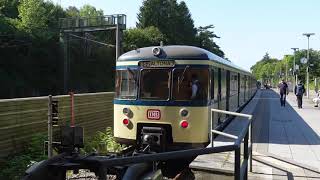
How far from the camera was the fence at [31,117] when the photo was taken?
37.4 ft

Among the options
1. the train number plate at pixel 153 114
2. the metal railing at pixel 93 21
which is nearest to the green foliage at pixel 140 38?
the metal railing at pixel 93 21

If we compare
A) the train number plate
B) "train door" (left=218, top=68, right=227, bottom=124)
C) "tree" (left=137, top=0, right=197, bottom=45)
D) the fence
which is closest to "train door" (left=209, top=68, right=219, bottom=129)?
"train door" (left=218, top=68, right=227, bottom=124)

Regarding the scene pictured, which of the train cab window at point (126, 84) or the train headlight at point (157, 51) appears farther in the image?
the train cab window at point (126, 84)

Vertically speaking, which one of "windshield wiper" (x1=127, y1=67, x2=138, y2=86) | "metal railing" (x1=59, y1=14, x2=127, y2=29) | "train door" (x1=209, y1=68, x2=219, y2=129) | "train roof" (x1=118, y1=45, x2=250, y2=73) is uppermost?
"metal railing" (x1=59, y1=14, x2=127, y2=29)

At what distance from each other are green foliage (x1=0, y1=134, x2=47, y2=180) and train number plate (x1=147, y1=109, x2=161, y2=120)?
2.48m

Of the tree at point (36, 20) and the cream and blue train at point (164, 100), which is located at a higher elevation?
the tree at point (36, 20)

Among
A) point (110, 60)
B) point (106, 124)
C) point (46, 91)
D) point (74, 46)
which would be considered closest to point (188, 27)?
point (110, 60)

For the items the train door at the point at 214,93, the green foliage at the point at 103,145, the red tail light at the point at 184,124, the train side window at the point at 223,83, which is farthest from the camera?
the train side window at the point at 223,83

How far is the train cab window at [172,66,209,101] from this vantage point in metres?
11.2

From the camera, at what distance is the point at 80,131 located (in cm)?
651

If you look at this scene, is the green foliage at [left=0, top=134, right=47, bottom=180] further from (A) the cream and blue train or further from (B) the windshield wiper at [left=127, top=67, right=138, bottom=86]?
(B) the windshield wiper at [left=127, top=67, right=138, bottom=86]

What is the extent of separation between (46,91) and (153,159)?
61678 millimetres

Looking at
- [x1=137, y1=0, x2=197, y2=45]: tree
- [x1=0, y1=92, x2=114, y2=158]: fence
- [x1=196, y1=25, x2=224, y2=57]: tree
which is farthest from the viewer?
[x1=196, y1=25, x2=224, y2=57]: tree

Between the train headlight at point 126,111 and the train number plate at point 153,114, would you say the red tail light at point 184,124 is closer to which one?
the train number plate at point 153,114
